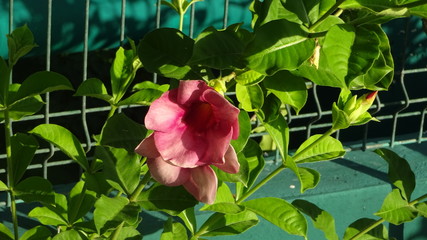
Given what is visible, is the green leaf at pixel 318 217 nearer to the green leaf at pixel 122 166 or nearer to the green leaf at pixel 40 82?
the green leaf at pixel 122 166

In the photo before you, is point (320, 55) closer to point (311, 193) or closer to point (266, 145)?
point (311, 193)

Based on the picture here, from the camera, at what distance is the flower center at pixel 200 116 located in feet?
5.05

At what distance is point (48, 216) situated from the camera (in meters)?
2.57

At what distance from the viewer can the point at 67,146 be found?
2342 millimetres

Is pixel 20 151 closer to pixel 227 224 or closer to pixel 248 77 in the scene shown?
pixel 227 224

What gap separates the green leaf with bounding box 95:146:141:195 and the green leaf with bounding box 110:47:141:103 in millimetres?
292

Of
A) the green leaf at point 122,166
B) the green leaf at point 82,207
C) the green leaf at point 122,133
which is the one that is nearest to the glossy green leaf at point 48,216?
the green leaf at point 82,207

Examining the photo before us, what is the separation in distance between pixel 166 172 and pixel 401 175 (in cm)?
125

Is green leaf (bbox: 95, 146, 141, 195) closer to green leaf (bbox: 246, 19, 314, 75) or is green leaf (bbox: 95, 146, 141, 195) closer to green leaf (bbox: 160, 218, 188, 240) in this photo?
green leaf (bbox: 160, 218, 188, 240)

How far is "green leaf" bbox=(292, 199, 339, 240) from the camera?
261 cm

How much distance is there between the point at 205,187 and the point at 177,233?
30.5 inches

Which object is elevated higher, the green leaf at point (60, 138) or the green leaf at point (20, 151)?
the green leaf at point (60, 138)

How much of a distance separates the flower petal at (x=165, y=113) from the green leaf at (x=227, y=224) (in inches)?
35.9

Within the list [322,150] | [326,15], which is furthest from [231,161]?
[322,150]
